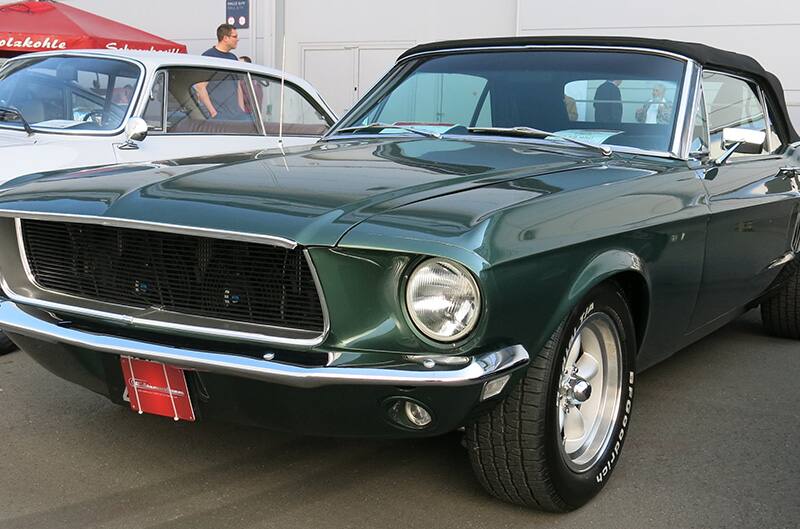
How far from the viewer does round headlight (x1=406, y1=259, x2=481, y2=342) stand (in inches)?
90.8

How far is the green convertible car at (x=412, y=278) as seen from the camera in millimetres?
2312

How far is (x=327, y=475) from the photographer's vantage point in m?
3.01

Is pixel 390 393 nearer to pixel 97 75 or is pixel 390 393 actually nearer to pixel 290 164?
pixel 290 164

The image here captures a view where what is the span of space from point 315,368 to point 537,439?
0.66 m

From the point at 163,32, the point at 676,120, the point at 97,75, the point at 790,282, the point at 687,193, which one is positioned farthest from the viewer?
the point at 163,32

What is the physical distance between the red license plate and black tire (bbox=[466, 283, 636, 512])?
794 millimetres

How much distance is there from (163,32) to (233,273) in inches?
523

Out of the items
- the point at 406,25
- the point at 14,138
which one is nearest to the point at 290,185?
the point at 14,138

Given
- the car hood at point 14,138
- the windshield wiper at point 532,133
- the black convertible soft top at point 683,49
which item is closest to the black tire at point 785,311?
the black convertible soft top at point 683,49

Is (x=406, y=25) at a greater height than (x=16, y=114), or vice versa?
(x=406, y=25)

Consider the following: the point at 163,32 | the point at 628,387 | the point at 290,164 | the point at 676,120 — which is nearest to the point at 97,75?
the point at 290,164

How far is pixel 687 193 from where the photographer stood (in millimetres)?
3318

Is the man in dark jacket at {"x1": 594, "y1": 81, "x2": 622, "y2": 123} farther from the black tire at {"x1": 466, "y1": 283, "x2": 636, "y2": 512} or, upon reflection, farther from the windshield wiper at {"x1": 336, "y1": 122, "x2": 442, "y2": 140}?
the black tire at {"x1": 466, "y1": 283, "x2": 636, "y2": 512}

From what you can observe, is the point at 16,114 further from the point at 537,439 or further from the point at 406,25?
the point at 406,25
